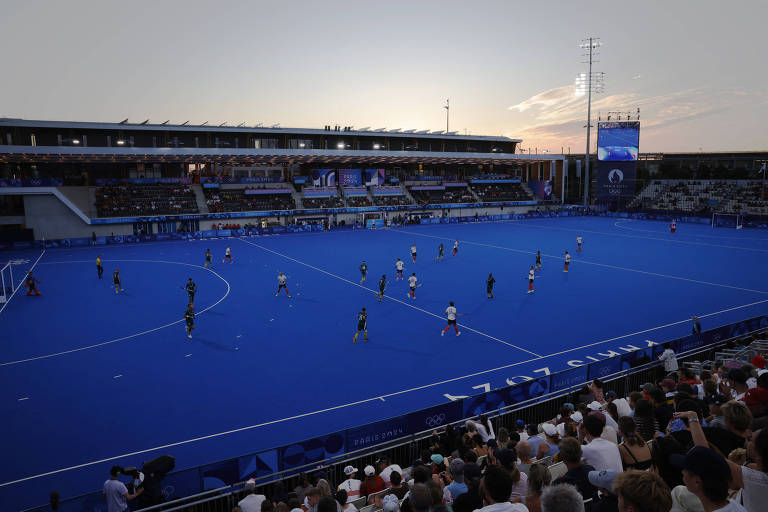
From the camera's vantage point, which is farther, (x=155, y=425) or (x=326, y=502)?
(x=155, y=425)

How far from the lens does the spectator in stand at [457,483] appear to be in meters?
5.75

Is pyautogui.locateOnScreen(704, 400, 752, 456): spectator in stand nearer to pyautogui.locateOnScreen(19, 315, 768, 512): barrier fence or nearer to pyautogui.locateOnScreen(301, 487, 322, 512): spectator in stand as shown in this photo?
pyautogui.locateOnScreen(301, 487, 322, 512): spectator in stand

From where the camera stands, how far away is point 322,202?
229 ft

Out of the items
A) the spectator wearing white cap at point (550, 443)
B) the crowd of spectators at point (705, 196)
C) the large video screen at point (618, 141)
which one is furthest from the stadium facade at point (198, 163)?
the spectator wearing white cap at point (550, 443)

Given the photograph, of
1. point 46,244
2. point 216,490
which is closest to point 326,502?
point 216,490

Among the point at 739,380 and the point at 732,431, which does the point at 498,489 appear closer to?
the point at 732,431

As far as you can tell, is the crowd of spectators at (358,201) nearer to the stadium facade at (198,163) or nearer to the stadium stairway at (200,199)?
the stadium facade at (198,163)

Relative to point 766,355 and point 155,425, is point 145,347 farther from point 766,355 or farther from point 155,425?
point 766,355

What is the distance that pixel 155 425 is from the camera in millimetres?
12641

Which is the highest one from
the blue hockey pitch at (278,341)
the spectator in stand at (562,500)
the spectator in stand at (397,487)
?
the spectator in stand at (562,500)

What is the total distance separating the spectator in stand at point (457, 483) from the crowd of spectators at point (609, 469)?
13 millimetres

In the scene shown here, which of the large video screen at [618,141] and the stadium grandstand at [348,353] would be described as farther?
the large video screen at [618,141]

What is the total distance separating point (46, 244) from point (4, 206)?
25.3 ft

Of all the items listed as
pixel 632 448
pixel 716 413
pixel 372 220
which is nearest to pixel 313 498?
pixel 632 448
